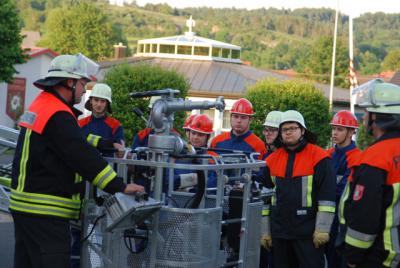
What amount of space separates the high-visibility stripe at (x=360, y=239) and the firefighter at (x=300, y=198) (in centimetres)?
192

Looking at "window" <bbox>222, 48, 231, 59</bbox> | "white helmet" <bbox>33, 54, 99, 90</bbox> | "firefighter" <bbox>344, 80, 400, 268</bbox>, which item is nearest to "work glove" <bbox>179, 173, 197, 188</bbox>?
"white helmet" <bbox>33, 54, 99, 90</bbox>

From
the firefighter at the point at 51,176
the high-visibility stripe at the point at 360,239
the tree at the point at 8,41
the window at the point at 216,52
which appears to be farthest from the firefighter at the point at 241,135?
the window at the point at 216,52

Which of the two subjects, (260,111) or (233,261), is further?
(260,111)

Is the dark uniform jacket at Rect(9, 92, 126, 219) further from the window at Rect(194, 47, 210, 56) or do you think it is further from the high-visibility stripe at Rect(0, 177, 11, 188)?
the window at Rect(194, 47, 210, 56)

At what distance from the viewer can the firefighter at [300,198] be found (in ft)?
23.8

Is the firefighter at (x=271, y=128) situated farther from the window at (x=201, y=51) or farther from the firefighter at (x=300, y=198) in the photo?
the window at (x=201, y=51)

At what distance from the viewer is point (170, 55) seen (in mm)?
58812

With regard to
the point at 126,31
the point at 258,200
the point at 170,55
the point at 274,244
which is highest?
the point at 126,31

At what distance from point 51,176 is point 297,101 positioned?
111 feet

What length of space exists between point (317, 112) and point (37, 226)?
3364 centimetres

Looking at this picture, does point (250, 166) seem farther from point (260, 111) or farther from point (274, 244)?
point (260, 111)

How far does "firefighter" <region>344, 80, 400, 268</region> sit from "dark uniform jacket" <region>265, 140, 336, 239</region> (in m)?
1.86

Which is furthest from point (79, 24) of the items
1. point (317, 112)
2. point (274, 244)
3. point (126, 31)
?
point (274, 244)

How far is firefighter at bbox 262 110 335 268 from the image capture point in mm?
7262
